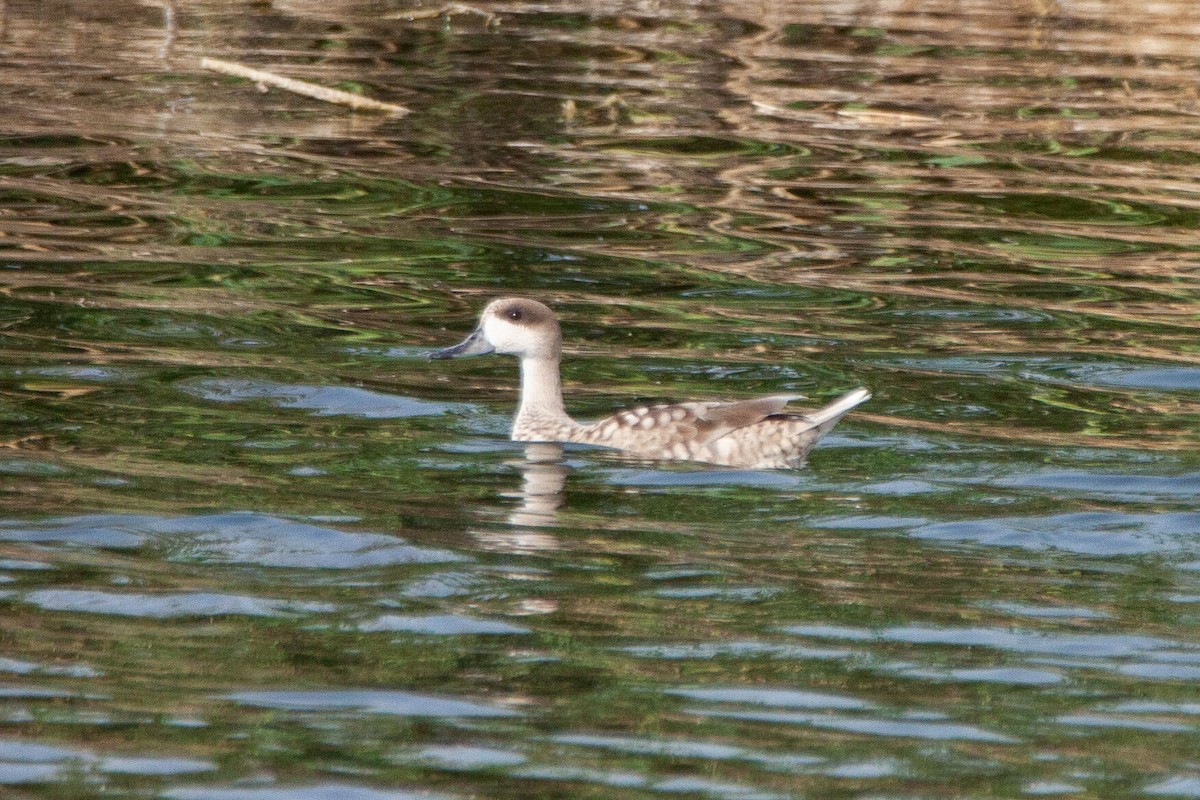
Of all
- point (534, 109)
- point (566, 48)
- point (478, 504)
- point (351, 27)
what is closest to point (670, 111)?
point (534, 109)

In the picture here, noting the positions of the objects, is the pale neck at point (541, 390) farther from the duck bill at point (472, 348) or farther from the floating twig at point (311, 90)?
the floating twig at point (311, 90)

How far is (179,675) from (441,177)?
30.2 ft

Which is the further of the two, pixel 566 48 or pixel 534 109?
pixel 566 48

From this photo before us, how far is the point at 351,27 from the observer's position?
831 inches

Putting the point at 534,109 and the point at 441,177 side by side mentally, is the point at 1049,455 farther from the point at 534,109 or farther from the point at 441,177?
the point at 534,109

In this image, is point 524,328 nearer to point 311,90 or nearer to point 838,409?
point 838,409

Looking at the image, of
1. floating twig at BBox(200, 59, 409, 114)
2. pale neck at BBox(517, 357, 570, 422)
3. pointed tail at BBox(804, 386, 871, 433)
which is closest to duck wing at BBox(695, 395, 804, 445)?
pointed tail at BBox(804, 386, 871, 433)

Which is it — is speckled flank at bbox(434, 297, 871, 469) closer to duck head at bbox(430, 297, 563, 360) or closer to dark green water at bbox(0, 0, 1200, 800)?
duck head at bbox(430, 297, 563, 360)

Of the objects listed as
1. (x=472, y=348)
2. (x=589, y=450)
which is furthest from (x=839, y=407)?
(x=472, y=348)

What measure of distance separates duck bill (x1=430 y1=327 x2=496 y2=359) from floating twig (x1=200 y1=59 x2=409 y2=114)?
7239 millimetres

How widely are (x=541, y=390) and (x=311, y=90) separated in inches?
313

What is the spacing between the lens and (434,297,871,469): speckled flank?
28.3ft

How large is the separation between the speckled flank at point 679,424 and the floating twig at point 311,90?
7.57 m

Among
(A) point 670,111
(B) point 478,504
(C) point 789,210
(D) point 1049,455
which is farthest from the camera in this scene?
(A) point 670,111
